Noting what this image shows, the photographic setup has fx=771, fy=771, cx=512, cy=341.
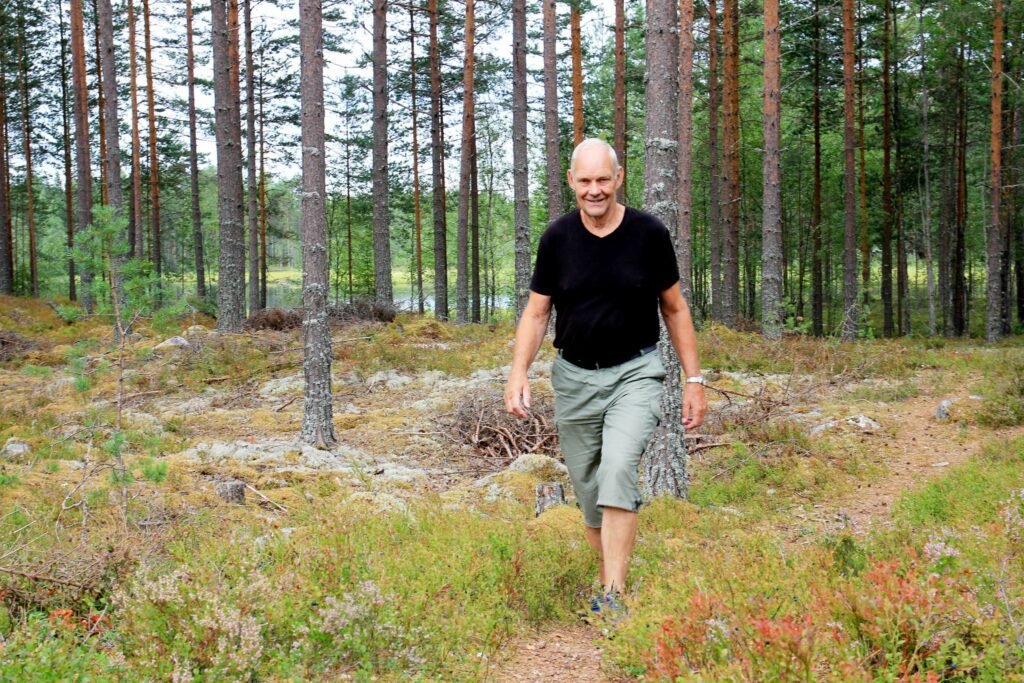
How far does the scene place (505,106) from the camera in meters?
34.3

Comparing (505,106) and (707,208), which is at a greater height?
(505,106)

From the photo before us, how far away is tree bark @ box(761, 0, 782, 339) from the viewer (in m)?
16.3

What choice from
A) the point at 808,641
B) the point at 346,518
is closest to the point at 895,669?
the point at 808,641

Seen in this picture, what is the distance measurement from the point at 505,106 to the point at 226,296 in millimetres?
19996

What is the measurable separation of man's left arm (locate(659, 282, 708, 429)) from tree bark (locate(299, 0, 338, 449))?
17.6 ft

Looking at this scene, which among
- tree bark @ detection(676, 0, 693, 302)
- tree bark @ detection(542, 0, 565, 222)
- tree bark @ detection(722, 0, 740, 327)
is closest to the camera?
tree bark @ detection(542, 0, 565, 222)

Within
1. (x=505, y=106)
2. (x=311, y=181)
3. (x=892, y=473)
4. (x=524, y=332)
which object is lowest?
(x=892, y=473)

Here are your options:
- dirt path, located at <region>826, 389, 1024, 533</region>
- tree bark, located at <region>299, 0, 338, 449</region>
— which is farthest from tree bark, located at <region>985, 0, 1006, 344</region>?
tree bark, located at <region>299, 0, 338, 449</region>

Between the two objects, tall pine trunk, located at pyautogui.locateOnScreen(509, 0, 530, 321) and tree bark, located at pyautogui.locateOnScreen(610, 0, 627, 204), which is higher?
tree bark, located at pyautogui.locateOnScreen(610, 0, 627, 204)

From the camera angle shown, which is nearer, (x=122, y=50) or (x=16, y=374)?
(x=16, y=374)

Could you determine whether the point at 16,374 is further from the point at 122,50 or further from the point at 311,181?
the point at 122,50

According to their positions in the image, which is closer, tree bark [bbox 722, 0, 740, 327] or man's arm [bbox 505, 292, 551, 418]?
man's arm [bbox 505, 292, 551, 418]

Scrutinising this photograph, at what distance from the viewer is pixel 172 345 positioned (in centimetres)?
Result: 1598

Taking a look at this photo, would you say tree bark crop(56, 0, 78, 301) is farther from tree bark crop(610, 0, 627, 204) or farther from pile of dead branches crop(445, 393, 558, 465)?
pile of dead branches crop(445, 393, 558, 465)
